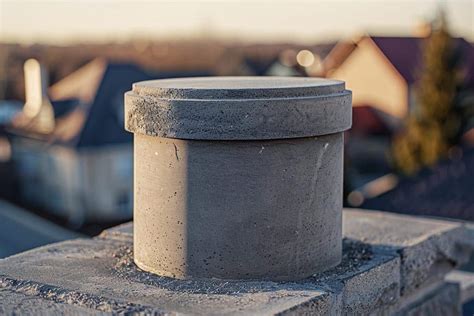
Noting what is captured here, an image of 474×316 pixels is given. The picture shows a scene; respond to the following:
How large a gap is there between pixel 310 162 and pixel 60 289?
932 millimetres

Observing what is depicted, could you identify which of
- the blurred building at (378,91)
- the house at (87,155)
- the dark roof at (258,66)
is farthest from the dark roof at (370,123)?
the dark roof at (258,66)

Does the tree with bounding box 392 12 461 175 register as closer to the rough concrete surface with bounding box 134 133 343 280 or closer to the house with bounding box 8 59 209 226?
the house with bounding box 8 59 209 226

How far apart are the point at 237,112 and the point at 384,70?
29.2 meters

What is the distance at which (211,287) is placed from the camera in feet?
7.58

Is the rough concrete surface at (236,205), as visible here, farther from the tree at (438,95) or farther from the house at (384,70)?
the house at (384,70)

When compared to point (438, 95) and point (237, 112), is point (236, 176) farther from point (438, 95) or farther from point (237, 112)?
point (438, 95)

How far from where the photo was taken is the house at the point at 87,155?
891 inches

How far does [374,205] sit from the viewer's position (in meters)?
13.8

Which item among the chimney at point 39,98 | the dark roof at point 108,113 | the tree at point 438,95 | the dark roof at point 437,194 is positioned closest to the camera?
the dark roof at point 437,194

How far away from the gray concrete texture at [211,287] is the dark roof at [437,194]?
9.49 metres

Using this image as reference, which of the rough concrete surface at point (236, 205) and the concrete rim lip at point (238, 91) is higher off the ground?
the concrete rim lip at point (238, 91)

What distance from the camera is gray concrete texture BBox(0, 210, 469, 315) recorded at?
2.13 metres

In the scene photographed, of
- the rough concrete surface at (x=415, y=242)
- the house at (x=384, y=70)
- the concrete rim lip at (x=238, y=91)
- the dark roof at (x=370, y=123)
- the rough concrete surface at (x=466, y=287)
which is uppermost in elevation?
the concrete rim lip at (x=238, y=91)

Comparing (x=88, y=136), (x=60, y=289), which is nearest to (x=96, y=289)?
(x=60, y=289)
